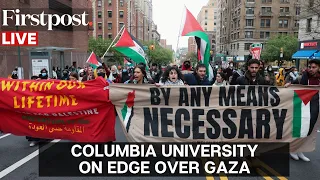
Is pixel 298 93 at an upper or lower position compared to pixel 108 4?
lower

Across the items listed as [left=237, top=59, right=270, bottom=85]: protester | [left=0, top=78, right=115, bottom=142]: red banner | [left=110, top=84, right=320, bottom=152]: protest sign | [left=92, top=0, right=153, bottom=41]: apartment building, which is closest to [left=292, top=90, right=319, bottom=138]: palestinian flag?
[left=110, top=84, right=320, bottom=152]: protest sign

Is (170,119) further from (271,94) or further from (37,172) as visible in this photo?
(37,172)

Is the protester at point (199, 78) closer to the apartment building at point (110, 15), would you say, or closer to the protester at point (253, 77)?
the protester at point (253, 77)

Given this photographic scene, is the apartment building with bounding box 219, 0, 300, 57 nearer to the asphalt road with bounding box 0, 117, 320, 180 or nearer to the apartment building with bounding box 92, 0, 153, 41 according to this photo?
the apartment building with bounding box 92, 0, 153, 41

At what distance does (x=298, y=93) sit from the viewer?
4.91 metres

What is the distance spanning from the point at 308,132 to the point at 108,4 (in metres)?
72.8

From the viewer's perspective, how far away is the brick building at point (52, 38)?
2361 centimetres

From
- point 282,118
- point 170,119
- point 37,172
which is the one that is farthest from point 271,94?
point 37,172

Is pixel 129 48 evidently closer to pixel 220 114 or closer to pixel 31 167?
pixel 220 114

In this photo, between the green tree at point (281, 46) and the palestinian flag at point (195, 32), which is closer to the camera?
the palestinian flag at point (195, 32)
